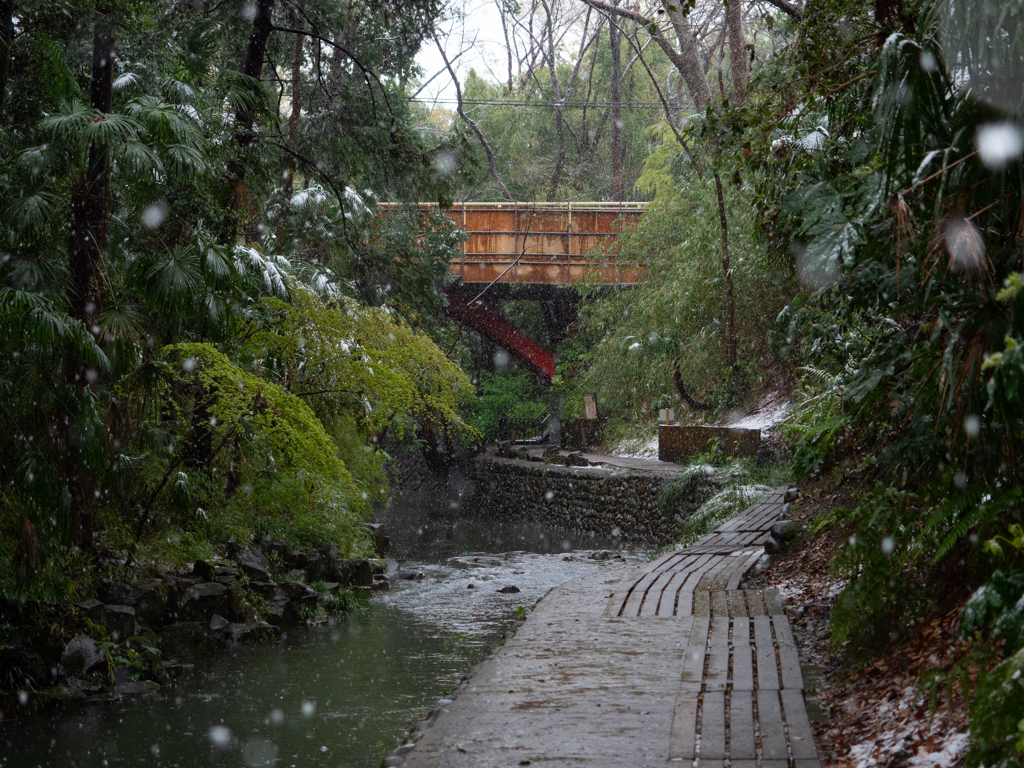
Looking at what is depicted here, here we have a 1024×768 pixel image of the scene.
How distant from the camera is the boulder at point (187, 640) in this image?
319 inches

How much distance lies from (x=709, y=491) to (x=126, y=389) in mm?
8482

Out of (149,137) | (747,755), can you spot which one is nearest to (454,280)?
(149,137)

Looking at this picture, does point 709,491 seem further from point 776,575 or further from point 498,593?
point 776,575

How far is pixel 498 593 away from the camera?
11211mm

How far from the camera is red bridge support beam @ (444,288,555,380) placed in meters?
22.5

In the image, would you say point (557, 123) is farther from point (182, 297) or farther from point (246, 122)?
point (182, 297)

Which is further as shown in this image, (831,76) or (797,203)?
(831,76)

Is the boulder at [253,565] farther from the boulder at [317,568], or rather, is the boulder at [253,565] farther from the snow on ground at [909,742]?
the snow on ground at [909,742]

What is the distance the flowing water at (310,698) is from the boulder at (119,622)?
24.1 inches

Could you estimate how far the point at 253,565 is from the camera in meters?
9.50

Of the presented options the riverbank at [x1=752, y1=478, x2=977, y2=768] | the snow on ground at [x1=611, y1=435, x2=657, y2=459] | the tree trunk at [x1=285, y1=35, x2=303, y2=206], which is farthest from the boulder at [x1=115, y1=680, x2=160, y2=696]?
the snow on ground at [x1=611, y1=435, x2=657, y2=459]

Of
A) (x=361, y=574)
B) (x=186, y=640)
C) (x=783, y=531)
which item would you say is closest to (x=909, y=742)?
(x=783, y=531)

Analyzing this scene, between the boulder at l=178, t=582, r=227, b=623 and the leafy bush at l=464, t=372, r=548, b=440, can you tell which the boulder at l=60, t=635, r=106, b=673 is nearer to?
the boulder at l=178, t=582, r=227, b=623

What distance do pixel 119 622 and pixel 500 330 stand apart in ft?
53.1
